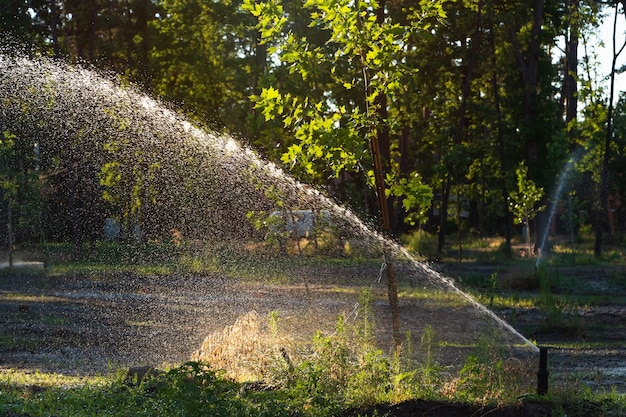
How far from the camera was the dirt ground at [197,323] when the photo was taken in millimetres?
10023

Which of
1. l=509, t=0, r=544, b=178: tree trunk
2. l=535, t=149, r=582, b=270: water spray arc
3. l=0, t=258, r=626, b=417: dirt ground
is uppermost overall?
l=509, t=0, r=544, b=178: tree trunk

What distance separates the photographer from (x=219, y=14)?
1351 inches

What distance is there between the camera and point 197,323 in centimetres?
1310

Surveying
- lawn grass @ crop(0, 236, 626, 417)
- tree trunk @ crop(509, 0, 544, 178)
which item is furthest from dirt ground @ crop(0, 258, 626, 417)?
tree trunk @ crop(509, 0, 544, 178)

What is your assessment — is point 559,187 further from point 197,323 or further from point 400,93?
point 197,323

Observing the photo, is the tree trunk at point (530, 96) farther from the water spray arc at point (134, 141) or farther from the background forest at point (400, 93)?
the water spray arc at point (134, 141)

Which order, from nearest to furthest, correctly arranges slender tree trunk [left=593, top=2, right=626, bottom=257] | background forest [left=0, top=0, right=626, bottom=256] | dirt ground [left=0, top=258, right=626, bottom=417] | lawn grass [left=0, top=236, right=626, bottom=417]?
lawn grass [left=0, top=236, right=626, bottom=417] → dirt ground [left=0, top=258, right=626, bottom=417] → background forest [left=0, top=0, right=626, bottom=256] → slender tree trunk [left=593, top=2, right=626, bottom=257]

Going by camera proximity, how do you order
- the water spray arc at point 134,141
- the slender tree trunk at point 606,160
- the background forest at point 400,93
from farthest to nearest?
the slender tree trunk at point 606,160, the background forest at point 400,93, the water spray arc at point 134,141

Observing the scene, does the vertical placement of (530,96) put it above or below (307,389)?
above

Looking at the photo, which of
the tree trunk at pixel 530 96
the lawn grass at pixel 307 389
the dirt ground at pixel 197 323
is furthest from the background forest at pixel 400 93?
the lawn grass at pixel 307 389

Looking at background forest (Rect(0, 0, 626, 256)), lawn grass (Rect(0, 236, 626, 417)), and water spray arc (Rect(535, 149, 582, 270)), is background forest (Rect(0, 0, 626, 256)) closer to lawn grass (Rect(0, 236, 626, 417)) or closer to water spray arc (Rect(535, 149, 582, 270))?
water spray arc (Rect(535, 149, 582, 270))

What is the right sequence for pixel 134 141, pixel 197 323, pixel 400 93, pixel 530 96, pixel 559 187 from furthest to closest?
pixel 530 96
pixel 559 187
pixel 400 93
pixel 134 141
pixel 197 323

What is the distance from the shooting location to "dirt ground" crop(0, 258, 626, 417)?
10023 mm

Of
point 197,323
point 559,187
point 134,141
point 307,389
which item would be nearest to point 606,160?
point 559,187
